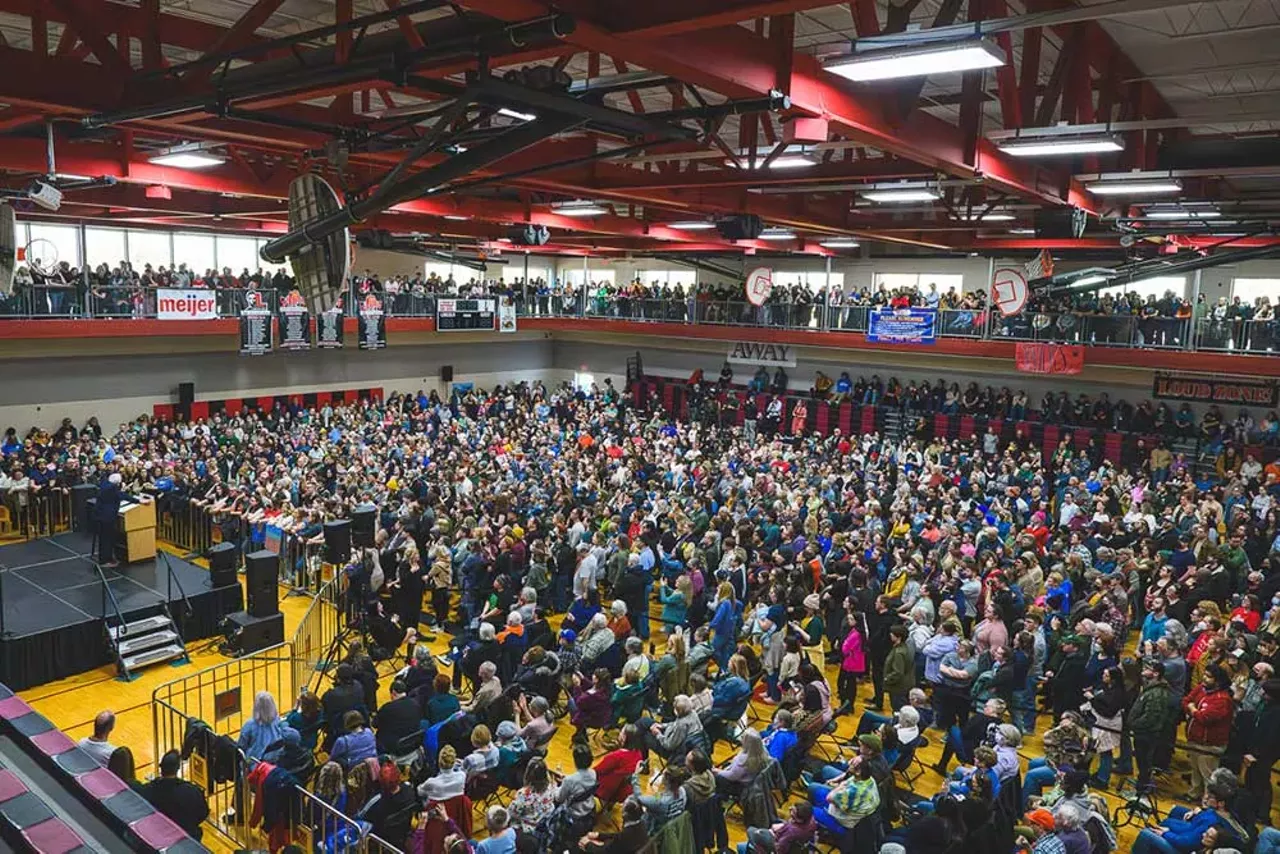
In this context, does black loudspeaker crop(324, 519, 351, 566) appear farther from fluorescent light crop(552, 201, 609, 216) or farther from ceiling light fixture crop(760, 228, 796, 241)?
ceiling light fixture crop(760, 228, 796, 241)

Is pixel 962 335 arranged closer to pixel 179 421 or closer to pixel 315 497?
pixel 315 497

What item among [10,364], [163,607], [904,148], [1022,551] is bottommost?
[163,607]

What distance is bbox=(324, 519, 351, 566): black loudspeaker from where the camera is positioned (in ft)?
49.0

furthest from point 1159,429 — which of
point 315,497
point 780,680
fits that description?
point 315,497

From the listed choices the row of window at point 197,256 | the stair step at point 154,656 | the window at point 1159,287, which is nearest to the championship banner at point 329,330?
the row of window at point 197,256

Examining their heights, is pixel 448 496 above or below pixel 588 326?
below

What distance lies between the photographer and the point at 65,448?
22.3m

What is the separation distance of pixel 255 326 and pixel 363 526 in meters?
13.2

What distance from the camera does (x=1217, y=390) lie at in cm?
2452

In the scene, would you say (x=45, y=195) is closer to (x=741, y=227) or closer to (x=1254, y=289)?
(x=741, y=227)

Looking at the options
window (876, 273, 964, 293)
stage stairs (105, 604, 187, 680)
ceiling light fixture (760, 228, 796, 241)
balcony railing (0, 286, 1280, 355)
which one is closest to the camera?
stage stairs (105, 604, 187, 680)

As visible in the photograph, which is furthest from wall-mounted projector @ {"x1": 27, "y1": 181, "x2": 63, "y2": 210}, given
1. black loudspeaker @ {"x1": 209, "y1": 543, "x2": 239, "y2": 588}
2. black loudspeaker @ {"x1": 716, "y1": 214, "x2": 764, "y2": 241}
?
black loudspeaker @ {"x1": 716, "y1": 214, "x2": 764, "y2": 241}

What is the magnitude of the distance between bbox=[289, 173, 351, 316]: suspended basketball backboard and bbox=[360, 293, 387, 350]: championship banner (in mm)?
20160

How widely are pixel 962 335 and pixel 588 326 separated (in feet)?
48.5
